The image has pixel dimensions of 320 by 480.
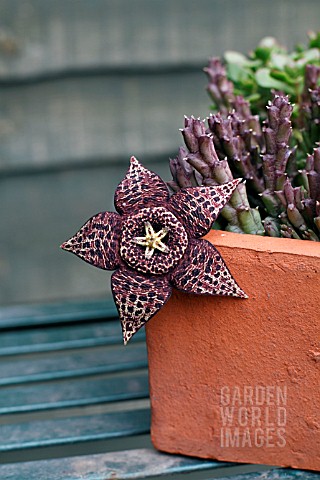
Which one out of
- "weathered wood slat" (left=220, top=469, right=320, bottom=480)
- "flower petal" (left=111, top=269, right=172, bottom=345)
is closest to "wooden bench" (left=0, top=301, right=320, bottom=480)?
"weathered wood slat" (left=220, top=469, right=320, bottom=480)

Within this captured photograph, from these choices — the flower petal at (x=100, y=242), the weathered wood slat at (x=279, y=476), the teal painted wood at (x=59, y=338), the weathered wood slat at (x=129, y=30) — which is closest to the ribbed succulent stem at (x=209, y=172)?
the flower petal at (x=100, y=242)

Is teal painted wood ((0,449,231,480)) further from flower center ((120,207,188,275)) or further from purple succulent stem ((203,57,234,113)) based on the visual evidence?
purple succulent stem ((203,57,234,113))

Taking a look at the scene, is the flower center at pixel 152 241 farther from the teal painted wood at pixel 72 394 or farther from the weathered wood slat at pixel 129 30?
the weathered wood slat at pixel 129 30

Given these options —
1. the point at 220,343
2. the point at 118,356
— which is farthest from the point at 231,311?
the point at 118,356

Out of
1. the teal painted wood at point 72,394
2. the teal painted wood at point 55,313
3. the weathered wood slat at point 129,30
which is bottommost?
the teal painted wood at point 72,394

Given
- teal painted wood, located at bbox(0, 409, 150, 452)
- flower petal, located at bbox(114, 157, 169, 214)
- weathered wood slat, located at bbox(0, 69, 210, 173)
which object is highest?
weathered wood slat, located at bbox(0, 69, 210, 173)

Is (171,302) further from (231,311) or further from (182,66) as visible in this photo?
(182,66)

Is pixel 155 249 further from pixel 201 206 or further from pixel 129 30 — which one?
pixel 129 30
